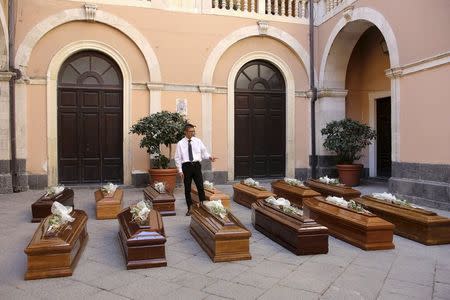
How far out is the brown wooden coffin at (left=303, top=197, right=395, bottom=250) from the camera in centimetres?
462

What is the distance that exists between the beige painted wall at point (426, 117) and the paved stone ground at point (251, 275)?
3143mm

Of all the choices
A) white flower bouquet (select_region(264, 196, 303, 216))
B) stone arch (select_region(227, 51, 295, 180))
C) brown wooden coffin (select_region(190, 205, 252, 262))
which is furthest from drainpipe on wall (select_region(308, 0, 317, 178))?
brown wooden coffin (select_region(190, 205, 252, 262))

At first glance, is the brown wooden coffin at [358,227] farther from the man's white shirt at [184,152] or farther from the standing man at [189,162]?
the man's white shirt at [184,152]

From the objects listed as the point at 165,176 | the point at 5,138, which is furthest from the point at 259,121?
the point at 5,138

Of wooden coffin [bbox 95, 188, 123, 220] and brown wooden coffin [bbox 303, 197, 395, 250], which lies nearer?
brown wooden coffin [bbox 303, 197, 395, 250]

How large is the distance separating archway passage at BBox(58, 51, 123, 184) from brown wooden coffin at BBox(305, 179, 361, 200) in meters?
5.15

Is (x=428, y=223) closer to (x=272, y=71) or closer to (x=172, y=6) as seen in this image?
(x=272, y=71)

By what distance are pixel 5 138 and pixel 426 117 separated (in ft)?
30.4

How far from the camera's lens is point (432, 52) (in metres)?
7.41

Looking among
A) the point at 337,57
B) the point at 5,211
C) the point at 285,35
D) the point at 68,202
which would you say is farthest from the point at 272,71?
the point at 5,211

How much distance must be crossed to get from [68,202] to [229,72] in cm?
594

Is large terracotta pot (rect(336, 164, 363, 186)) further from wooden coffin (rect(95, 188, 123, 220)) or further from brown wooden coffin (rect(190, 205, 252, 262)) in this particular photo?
brown wooden coffin (rect(190, 205, 252, 262))

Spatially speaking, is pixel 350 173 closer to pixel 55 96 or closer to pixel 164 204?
pixel 164 204

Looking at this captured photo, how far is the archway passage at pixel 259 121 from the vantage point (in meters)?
11.1
